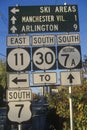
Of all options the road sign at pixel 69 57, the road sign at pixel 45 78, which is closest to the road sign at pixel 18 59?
the road sign at pixel 45 78

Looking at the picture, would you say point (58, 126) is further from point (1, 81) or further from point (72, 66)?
point (1, 81)

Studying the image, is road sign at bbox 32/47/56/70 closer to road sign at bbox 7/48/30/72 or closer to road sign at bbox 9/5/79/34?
road sign at bbox 7/48/30/72

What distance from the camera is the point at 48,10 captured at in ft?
28.6

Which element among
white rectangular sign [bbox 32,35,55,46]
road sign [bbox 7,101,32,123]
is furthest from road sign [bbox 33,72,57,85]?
white rectangular sign [bbox 32,35,55,46]

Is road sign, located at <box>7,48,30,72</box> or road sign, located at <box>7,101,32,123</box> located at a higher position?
road sign, located at <box>7,48,30,72</box>

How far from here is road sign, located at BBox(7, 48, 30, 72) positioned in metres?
8.23

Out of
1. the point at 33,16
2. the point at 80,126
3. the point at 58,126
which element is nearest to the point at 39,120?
the point at 58,126

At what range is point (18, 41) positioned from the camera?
8445 millimetres

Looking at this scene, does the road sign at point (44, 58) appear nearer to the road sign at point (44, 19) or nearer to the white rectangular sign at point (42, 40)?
the white rectangular sign at point (42, 40)

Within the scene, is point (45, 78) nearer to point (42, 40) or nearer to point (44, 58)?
point (44, 58)

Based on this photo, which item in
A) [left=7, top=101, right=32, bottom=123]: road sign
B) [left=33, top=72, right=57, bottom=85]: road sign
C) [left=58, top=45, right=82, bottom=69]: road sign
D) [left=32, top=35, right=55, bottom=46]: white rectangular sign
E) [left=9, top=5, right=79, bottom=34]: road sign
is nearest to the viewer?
[left=7, top=101, right=32, bottom=123]: road sign

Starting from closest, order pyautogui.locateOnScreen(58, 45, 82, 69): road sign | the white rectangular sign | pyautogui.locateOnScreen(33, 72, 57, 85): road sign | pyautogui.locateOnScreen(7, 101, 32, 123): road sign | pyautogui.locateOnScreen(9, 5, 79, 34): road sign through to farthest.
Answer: pyautogui.locateOnScreen(7, 101, 32, 123): road sign, pyautogui.locateOnScreen(33, 72, 57, 85): road sign, pyautogui.locateOnScreen(58, 45, 82, 69): road sign, the white rectangular sign, pyautogui.locateOnScreen(9, 5, 79, 34): road sign

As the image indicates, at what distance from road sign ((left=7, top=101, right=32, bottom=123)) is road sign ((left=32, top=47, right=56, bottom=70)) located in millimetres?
779

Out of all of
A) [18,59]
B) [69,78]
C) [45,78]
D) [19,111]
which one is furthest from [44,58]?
[19,111]
